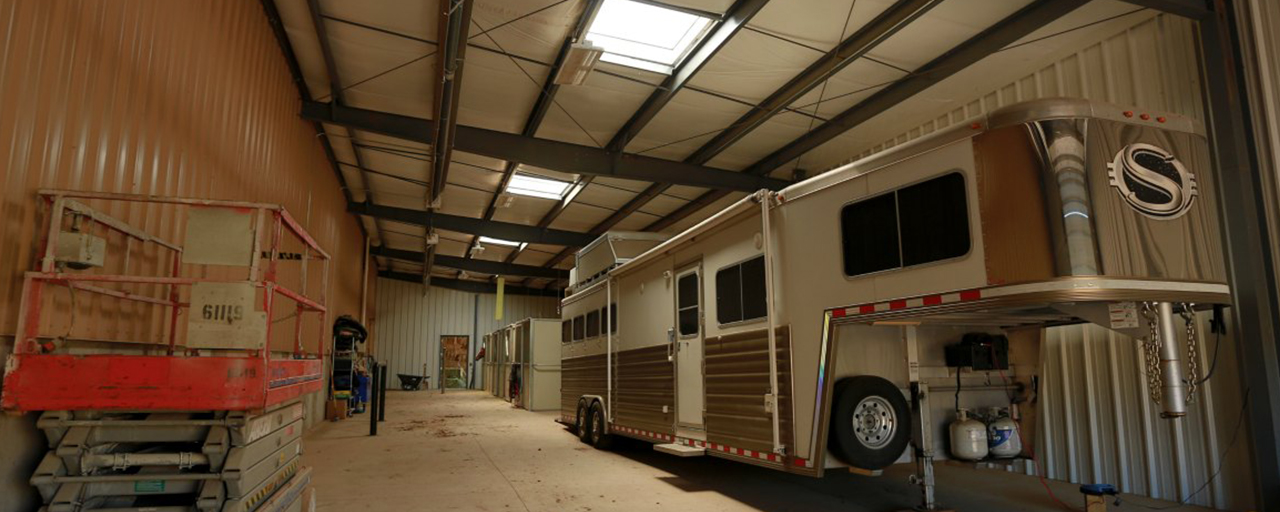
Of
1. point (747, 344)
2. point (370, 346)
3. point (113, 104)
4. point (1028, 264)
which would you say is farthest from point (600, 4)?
point (370, 346)

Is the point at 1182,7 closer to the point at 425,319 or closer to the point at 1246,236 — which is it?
the point at 1246,236

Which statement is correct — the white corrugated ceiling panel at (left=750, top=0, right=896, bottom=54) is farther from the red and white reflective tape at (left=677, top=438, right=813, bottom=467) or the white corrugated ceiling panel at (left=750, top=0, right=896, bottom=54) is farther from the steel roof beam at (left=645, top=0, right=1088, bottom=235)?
the red and white reflective tape at (left=677, top=438, right=813, bottom=467)

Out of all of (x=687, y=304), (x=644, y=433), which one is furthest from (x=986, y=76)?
(x=644, y=433)

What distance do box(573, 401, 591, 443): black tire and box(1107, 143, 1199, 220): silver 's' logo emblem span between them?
789 centimetres

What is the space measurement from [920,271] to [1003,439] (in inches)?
78.6

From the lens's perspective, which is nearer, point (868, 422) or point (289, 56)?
point (868, 422)

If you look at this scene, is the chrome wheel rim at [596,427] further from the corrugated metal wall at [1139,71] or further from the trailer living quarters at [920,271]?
the corrugated metal wall at [1139,71]

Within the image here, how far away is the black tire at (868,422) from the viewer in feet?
16.2

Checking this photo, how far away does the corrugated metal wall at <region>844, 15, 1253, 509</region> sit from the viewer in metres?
5.77

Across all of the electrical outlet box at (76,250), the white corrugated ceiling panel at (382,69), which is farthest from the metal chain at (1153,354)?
the white corrugated ceiling panel at (382,69)

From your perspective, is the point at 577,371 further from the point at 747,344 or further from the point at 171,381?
the point at 171,381

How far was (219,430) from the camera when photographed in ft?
12.4

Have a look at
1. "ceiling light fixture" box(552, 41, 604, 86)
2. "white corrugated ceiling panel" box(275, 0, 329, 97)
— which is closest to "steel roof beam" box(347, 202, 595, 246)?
"white corrugated ceiling panel" box(275, 0, 329, 97)

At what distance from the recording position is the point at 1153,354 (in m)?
4.06
